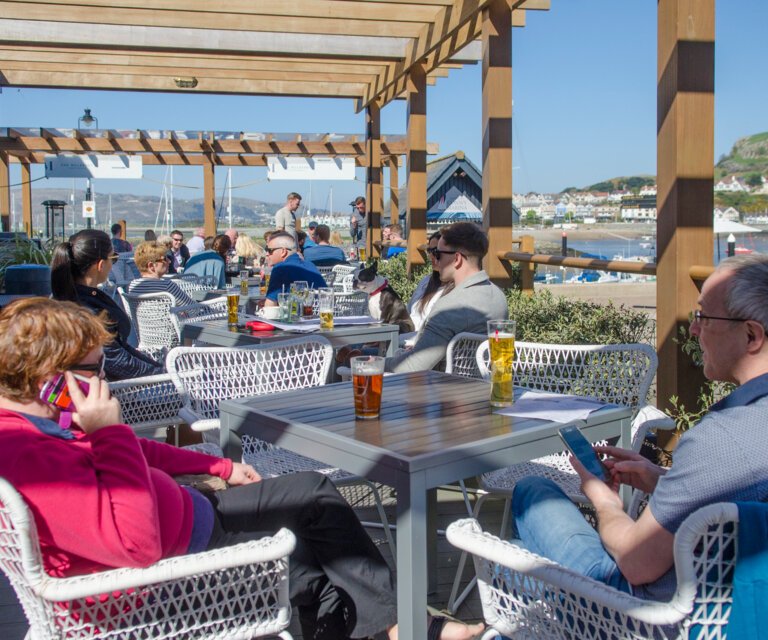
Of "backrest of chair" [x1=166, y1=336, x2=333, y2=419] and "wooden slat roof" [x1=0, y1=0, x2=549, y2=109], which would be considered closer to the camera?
"backrest of chair" [x1=166, y1=336, x2=333, y2=419]

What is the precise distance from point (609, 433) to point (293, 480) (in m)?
0.85

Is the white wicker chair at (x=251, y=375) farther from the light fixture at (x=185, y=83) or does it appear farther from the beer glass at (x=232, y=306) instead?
the light fixture at (x=185, y=83)

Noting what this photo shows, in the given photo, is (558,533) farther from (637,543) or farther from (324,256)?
(324,256)

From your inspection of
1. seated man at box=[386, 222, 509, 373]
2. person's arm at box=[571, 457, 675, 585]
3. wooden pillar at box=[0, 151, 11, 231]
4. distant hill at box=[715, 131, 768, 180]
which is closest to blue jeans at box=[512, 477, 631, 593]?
person's arm at box=[571, 457, 675, 585]

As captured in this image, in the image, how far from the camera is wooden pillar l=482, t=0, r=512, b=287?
6137mm

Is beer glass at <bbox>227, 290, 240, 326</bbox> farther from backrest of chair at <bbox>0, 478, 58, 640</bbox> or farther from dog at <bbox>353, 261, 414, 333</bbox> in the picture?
backrest of chair at <bbox>0, 478, 58, 640</bbox>

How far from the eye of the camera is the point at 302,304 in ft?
14.4

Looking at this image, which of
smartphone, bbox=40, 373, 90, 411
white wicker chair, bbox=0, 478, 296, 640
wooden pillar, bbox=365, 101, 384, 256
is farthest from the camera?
wooden pillar, bbox=365, 101, 384, 256

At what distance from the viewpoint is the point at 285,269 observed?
5.28 meters

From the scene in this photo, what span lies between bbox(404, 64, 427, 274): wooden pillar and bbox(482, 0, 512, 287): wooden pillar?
253 centimetres

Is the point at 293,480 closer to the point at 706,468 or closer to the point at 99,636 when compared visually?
the point at 99,636

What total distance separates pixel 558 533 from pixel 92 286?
2600 mm

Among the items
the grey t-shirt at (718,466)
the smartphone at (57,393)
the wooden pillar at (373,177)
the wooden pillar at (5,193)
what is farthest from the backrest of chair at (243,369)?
the wooden pillar at (5,193)

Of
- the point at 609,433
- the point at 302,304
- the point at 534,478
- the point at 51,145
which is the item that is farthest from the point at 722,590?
the point at 51,145
